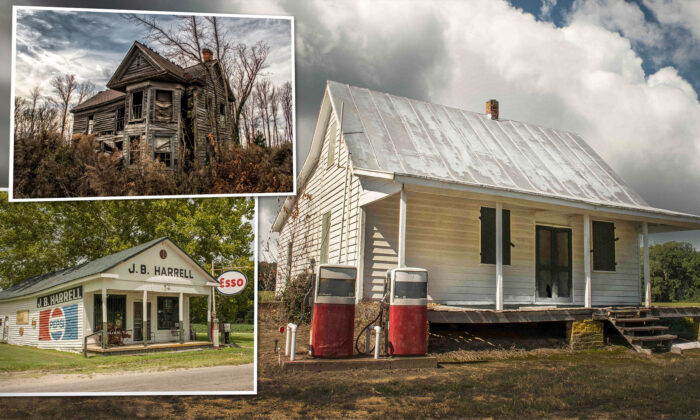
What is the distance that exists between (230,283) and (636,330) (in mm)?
9316

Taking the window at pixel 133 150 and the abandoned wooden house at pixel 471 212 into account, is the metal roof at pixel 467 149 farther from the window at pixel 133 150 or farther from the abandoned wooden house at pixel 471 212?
the window at pixel 133 150

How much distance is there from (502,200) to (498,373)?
3492 millimetres

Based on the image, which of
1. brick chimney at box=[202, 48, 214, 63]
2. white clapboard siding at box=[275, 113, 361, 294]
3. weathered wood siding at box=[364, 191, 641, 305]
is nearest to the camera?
brick chimney at box=[202, 48, 214, 63]

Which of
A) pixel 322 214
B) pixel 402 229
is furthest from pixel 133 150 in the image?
Result: pixel 322 214

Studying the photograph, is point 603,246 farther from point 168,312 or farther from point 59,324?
point 59,324

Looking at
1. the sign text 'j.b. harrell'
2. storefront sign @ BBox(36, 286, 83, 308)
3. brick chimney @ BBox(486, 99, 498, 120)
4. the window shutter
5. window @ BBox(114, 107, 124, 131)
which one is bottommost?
storefront sign @ BBox(36, 286, 83, 308)

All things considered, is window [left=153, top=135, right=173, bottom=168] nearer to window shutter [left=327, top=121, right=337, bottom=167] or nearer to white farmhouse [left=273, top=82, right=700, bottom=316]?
white farmhouse [left=273, top=82, right=700, bottom=316]

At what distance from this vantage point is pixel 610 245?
12.9 metres

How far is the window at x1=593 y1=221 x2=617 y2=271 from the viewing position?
12711mm

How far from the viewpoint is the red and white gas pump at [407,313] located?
7.59 m

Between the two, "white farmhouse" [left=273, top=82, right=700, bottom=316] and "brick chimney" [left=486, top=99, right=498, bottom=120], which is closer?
"white farmhouse" [left=273, top=82, right=700, bottom=316]

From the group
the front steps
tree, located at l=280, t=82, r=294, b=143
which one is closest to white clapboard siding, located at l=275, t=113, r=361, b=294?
the front steps

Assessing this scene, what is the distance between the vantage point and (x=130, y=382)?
4234 millimetres

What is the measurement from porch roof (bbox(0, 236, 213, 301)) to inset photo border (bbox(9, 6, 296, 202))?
0.47 m
